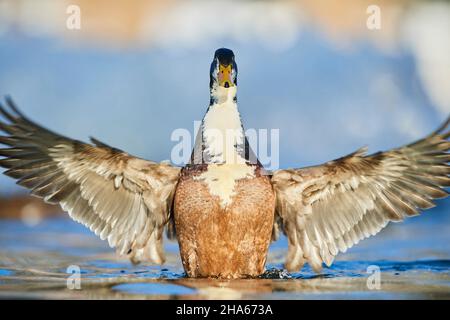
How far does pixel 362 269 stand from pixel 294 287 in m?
2.13

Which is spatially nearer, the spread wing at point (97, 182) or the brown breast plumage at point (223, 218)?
the brown breast plumage at point (223, 218)

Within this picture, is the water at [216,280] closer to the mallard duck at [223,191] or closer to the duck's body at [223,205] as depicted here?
the duck's body at [223,205]

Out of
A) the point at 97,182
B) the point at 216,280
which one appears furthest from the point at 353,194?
the point at 97,182

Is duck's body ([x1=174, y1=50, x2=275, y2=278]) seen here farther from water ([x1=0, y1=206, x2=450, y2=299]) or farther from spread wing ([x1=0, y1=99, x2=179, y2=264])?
spread wing ([x1=0, y1=99, x2=179, y2=264])

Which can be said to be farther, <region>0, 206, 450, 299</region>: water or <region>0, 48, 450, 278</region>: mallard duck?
<region>0, 48, 450, 278</region>: mallard duck

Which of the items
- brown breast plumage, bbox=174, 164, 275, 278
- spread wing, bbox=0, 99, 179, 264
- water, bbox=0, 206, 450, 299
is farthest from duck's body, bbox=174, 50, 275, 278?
spread wing, bbox=0, 99, 179, 264

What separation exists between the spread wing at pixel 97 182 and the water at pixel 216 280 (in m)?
0.50

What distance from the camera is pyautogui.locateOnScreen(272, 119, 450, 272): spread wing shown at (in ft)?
28.6

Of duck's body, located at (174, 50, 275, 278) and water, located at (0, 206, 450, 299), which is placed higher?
duck's body, located at (174, 50, 275, 278)

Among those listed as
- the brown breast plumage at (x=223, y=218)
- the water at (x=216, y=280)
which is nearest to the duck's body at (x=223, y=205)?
the brown breast plumage at (x=223, y=218)

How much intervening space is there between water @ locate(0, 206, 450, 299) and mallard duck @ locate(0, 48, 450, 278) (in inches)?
14.5

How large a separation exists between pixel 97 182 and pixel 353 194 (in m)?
2.59

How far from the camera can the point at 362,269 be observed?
10266 millimetres

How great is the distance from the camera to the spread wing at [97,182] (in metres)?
8.69
